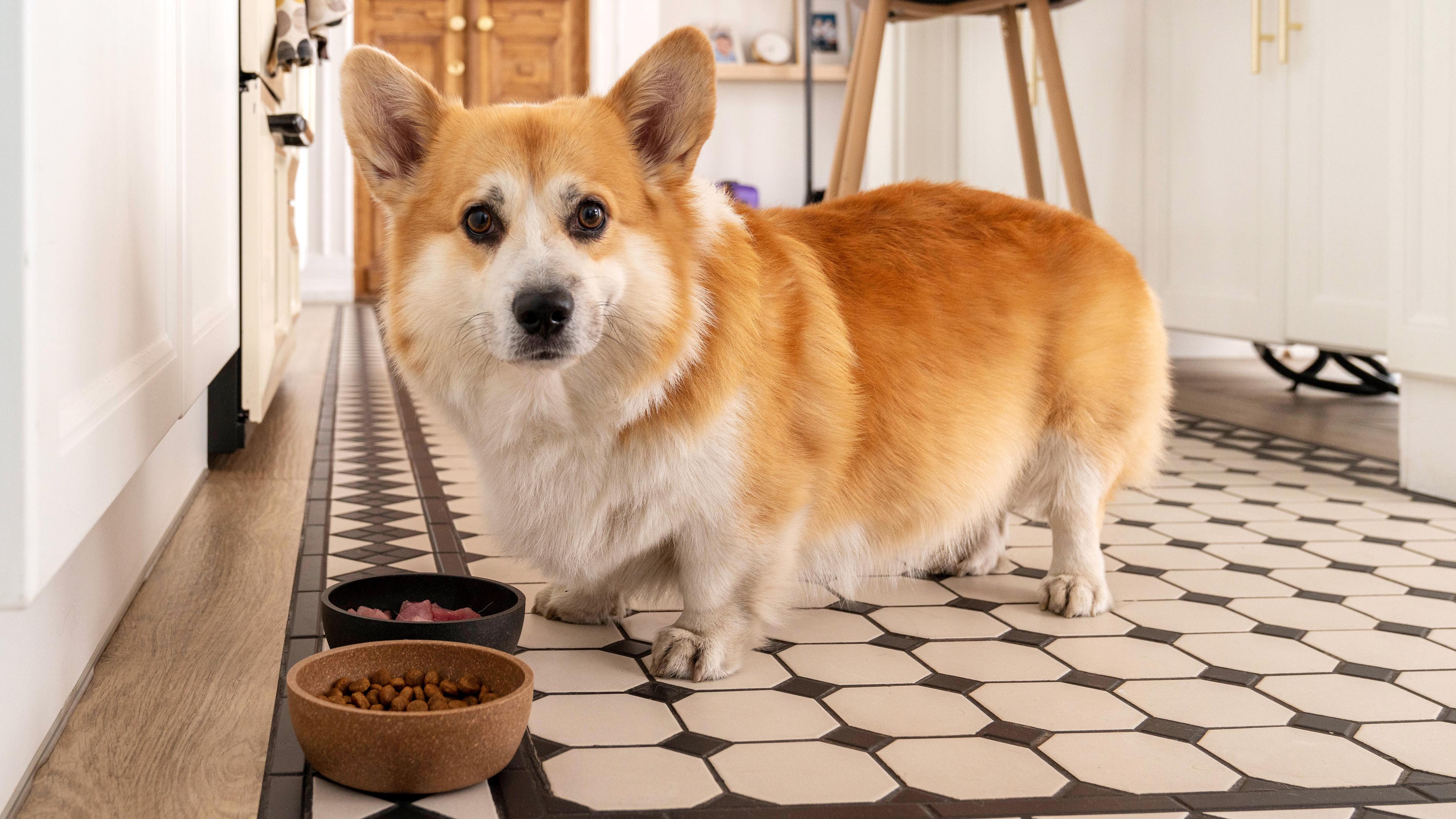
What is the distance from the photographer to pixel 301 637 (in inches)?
63.0

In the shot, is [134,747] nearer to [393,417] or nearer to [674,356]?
[674,356]

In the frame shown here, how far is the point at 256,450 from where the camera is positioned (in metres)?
2.91

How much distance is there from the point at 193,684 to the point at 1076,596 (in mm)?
1254

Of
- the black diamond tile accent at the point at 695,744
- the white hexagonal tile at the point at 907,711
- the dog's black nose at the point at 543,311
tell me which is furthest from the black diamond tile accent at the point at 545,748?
the dog's black nose at the point at 543,311

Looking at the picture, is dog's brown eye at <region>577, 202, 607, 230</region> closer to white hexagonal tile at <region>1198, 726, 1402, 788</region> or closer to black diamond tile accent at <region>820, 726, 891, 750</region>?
black diamond tile accent at <region>820, 726, 891, 750</region>

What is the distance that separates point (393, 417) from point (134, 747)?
8.00ft

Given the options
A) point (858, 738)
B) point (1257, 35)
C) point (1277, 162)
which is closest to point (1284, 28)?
point (1257, 35)

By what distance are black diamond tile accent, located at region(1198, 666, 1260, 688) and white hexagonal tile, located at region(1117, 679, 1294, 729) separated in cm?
1

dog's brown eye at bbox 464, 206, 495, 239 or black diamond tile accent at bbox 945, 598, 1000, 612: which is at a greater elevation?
dog's brown eye at bbox 464, 206, 495, 239

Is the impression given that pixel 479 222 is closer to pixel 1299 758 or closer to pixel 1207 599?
pixel 1299 758

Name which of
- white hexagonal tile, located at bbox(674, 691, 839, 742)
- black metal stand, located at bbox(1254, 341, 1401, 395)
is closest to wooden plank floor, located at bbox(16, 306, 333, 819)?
white hexagonal tile, located at bbox(674, 691, 839, 742)

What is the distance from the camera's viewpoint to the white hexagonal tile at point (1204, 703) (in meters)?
1.38

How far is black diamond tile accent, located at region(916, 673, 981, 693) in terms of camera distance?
4.86 ft

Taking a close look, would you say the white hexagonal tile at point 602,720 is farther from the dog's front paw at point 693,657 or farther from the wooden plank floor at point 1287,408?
the wooden plank floor at point 1287,408
